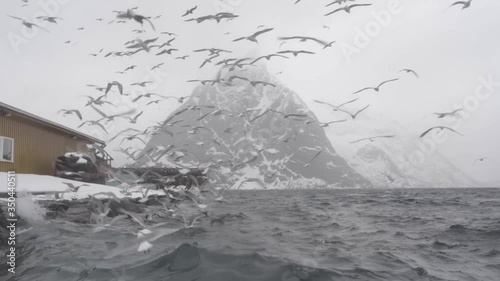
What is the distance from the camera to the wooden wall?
97.3 ft

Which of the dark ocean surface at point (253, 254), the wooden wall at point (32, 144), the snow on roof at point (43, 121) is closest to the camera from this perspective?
the dark ocean surface at point (253, 254)

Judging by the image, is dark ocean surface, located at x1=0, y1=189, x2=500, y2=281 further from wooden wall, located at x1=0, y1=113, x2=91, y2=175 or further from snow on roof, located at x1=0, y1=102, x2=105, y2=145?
wooden wall, located at x1=0, y1=113, x2=91, y2=175

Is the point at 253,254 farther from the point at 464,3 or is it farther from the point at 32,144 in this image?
the point at 32,144

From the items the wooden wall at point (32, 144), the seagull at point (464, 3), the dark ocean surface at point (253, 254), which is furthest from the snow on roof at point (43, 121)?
the seagull at point (464, 3)

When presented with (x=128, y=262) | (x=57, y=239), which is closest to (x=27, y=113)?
(x=57, y=239)

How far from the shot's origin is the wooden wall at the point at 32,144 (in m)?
29.7

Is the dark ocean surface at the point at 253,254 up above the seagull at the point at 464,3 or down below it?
below

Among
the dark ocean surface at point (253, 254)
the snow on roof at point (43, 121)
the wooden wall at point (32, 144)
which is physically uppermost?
the snow on roof at point (43, 121)

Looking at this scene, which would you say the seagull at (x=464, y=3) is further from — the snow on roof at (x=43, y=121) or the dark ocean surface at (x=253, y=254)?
the snow on roof at (x=43, y=121)

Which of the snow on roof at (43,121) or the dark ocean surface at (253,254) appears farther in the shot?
the snow on roof at (43,121)

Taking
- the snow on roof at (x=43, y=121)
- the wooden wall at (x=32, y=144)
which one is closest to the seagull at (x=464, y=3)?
the snow on roof at (x=43, y=121)

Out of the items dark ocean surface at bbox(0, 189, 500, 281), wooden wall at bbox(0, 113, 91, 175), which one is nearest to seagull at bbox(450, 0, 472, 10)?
dark ocean surface at bbox(0, 189, 500, 281)

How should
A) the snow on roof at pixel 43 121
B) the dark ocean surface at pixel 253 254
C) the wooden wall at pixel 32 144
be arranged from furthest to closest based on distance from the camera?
1. the wooden wall at pixel 32 144
2. the snow on roof at pixel 43 121
3. the dark ocean surface at pixel 253 254

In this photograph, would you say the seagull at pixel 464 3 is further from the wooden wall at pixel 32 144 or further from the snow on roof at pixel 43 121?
the wooden wall at pixel 32 144
